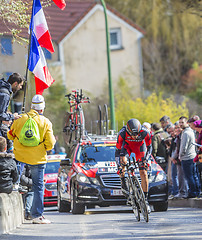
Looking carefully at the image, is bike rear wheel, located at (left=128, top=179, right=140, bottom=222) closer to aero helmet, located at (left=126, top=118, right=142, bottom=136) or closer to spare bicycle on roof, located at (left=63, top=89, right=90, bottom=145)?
aero helmet, located at (left=126, top=118, right=142, bottom=136)

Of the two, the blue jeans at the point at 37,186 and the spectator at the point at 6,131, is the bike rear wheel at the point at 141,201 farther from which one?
the spectator at the point at 6,131

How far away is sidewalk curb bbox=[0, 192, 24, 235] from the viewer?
10734 millimetres

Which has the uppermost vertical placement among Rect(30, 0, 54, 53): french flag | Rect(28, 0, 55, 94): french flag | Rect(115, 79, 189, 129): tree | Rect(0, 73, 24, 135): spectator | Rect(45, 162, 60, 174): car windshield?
Rect(30, 0, 54, 53): french flag

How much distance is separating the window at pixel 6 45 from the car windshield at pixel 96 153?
2.79 m

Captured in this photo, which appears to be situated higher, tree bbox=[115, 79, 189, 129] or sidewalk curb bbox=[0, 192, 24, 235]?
tree bbox=[115, 79, 189, 129]

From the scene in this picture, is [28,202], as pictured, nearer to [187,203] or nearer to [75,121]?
[187,203]

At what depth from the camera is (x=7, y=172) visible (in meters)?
11.8

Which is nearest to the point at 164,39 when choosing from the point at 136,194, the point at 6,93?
the point at 136,194

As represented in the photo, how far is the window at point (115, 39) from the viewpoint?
155ft

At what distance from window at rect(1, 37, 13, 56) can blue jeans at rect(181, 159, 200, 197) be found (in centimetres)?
479

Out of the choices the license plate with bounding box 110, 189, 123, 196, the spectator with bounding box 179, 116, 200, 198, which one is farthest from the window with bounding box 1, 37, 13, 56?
the spectator with bounding box 179, 116, 200, 198

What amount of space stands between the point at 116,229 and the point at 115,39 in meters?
37.2

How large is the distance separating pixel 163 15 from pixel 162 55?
306cm

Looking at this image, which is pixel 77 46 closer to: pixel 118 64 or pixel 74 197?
pixel 118 64
